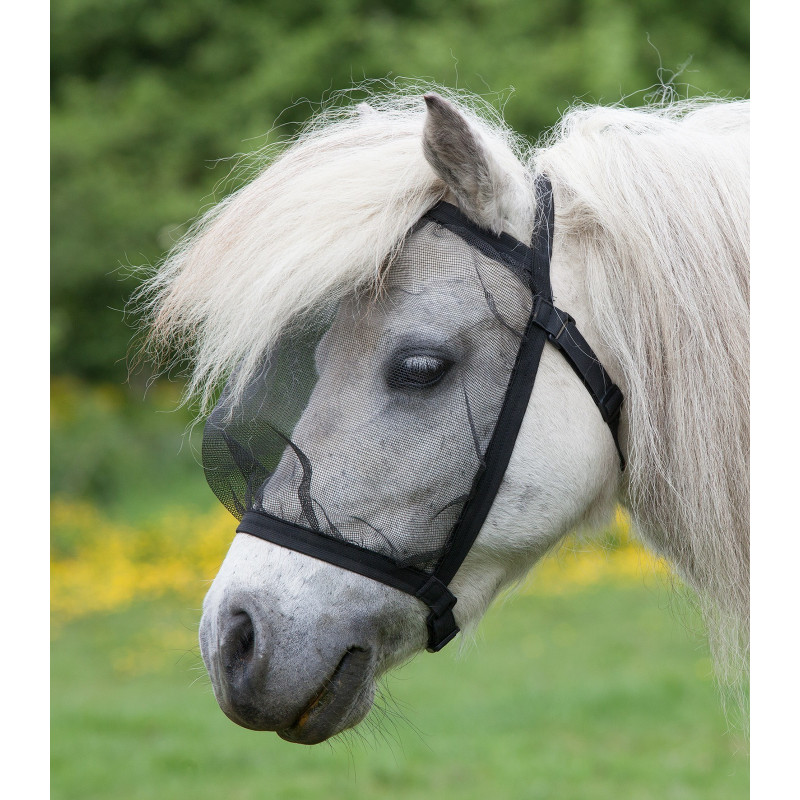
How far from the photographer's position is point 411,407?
1.41 metres

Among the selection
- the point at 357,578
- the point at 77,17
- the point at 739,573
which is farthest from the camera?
the point at 77,17

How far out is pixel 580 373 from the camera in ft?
4.78

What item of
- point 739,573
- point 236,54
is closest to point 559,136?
point 739,573

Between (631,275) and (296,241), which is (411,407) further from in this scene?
(631,275)

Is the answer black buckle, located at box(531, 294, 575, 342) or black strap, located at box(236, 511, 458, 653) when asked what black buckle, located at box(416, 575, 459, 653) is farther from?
black buckle, located at box(531, 294, 575, 342)

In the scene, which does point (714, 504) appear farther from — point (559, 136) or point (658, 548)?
point (559, 136)

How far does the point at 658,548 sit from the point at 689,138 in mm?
791

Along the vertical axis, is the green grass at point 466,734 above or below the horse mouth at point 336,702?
below

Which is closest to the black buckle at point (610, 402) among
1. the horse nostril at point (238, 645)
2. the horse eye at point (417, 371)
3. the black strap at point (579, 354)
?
the black strap at point (579, 354)

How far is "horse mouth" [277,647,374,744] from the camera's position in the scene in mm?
1406

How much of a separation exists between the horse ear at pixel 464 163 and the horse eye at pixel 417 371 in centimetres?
26

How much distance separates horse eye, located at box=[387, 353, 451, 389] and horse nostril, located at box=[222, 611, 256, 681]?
456mm

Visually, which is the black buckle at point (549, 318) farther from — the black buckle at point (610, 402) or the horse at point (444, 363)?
the black buckle at point (610, 402)

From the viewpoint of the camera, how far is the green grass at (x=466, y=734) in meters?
3.89
